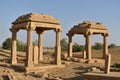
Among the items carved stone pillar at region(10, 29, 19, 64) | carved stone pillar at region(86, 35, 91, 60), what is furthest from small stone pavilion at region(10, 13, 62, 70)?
carved stone pillar at region(86, 35, 91, 60)

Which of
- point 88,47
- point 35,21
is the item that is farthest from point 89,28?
point 35,21

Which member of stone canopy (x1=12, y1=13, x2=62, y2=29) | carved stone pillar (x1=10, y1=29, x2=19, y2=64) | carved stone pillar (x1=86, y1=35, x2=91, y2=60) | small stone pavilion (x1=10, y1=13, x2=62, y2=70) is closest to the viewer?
small stone pavilion (x1=10, y1=13, x2=62, y2=70)

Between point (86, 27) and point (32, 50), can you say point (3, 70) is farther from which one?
point (86, 27)

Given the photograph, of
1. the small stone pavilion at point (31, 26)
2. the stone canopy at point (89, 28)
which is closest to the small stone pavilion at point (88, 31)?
the stone canopy at point (89, 28)

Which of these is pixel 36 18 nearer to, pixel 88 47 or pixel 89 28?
pixel 89 28

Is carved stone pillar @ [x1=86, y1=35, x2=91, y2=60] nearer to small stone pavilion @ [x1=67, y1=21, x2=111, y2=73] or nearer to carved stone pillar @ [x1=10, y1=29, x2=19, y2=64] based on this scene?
small stone pavilion @ [x1=67, y1=21, x2=111, y2=73]

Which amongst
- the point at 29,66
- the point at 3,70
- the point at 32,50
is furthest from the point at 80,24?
the point at 3,70

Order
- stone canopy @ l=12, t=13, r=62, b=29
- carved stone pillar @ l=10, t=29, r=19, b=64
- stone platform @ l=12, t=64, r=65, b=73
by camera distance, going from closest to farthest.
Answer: stone platform @ l=12, t=64, r=65, b=73
stone canopy @ l=12, t=13, r=62, b=29
carved stone pillar @ l=10, t=29, r=19, b=64

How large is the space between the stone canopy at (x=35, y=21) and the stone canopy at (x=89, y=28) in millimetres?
4693

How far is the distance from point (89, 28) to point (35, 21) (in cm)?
734

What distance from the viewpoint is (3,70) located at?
18.7 meters

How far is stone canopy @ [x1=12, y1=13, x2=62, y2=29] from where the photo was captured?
20098 mm

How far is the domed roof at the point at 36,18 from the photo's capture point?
2019cm

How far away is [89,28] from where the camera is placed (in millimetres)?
25625
